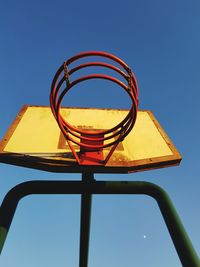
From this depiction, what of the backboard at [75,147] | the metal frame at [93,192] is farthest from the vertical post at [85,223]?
the backboard at [75,147]

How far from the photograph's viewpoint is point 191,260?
2314 mm

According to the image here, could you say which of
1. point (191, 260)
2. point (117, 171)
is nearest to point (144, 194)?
point (117, 171)

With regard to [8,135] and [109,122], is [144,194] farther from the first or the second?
[8,135]

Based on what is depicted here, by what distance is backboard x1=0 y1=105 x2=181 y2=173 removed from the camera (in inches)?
106

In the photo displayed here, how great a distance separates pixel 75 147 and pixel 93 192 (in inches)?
16.7

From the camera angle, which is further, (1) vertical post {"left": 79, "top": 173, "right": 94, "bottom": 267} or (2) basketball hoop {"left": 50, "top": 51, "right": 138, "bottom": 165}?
(1) vertical post {"left": 79, "top": 173, "right": 94, "bottom": 267}

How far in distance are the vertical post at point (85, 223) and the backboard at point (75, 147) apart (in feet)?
0.67

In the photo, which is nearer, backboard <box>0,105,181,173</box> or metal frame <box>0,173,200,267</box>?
metal frame <box>0,173,200,267</box>

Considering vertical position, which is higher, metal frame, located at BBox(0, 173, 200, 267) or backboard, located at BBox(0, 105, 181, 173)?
backboard, located at BBox(0, 105, 181, 173)

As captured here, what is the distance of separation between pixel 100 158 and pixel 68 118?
2.53ft

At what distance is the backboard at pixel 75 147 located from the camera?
2.69 meters

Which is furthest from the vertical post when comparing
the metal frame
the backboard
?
the backboard

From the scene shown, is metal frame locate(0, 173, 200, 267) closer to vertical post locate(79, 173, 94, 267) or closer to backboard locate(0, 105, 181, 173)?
vertical post locate(79, 173, 94, 267)

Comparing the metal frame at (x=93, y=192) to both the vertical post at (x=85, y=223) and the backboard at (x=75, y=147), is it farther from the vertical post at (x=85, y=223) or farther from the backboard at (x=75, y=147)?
the backboard at (x=75, y=147)
